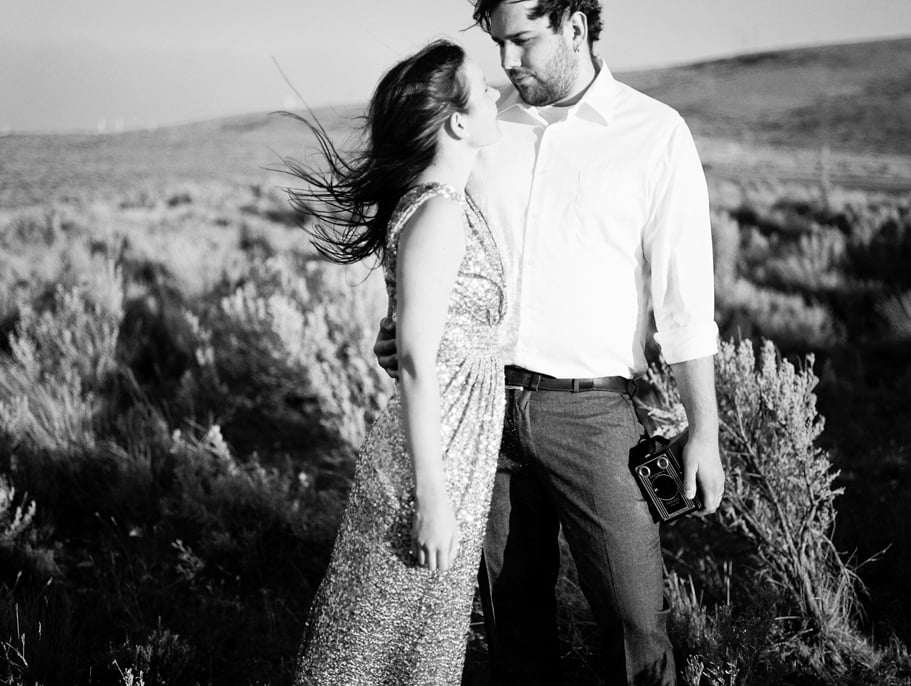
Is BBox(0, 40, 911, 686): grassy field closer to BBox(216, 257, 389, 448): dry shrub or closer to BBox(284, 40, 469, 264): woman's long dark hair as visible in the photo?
BBox(216, 257, 389, 448): dry shrub

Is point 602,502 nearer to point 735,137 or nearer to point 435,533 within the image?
point 435,533

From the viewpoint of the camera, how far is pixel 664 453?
1834 mm

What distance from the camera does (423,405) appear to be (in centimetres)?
159

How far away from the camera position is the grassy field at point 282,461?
269cm

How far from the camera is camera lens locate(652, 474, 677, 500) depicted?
1.84m

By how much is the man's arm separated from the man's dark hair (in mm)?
953

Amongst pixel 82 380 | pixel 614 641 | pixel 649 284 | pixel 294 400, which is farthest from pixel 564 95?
pixel 82 380

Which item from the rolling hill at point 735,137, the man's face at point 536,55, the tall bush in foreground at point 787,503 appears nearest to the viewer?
the man's face at point 536,55

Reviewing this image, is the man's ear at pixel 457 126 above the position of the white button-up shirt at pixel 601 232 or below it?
above

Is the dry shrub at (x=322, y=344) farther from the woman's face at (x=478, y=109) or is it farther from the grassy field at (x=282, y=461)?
the woman's face at (x=478, y=109)

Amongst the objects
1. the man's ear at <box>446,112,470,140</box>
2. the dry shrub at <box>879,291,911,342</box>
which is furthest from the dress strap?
the dry shrub at <box>879,291,911,342</box>

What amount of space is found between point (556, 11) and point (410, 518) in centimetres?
133

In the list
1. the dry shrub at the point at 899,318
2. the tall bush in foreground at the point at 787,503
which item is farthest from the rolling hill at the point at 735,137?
the dry shrub at the point at 899,318

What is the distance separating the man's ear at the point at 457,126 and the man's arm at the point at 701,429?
2.44ft
